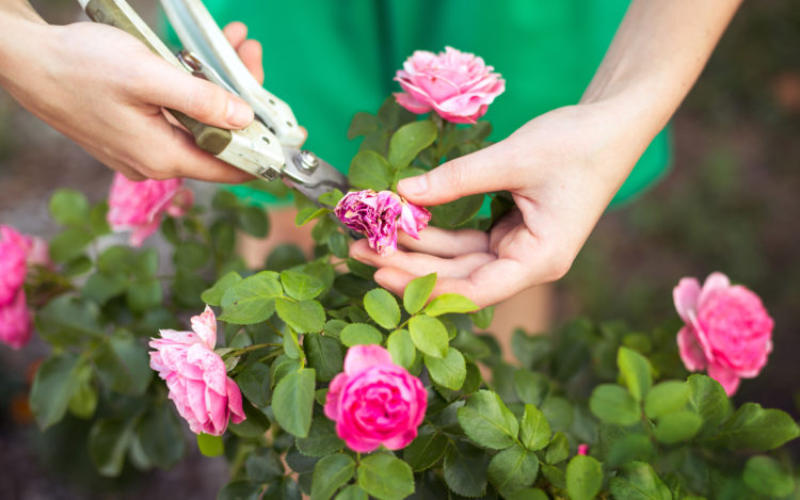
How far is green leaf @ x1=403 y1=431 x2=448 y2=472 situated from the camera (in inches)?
30.7

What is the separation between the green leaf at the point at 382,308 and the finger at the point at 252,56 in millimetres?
488

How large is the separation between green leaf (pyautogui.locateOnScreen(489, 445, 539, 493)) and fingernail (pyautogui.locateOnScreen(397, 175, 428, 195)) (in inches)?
13.2

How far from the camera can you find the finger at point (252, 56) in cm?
104

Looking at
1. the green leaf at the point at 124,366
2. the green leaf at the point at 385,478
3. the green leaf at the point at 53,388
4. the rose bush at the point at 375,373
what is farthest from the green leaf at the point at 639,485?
the green leaf at the point at 53,388

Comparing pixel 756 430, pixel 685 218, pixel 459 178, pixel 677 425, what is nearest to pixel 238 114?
pixel 459 178

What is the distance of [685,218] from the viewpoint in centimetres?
260

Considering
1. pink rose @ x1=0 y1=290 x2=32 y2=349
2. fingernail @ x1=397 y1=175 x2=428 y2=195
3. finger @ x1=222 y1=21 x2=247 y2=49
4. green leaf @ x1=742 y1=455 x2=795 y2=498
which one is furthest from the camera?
pink rose @ x1=0 y1=290 x2=32 y2=349

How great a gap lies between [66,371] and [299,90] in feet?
2.73

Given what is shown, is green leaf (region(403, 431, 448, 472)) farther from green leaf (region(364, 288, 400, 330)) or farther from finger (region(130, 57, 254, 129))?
finger (region(130, 57, 254, 129))

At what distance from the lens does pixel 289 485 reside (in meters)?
0.90

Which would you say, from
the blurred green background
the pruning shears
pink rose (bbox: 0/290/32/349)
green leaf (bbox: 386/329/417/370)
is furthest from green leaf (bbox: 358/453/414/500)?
the blurred green background

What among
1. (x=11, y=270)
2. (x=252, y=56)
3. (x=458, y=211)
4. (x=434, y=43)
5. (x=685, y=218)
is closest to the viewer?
(x=458, y=211)

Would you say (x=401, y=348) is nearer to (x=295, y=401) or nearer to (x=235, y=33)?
(x=295, y=401)

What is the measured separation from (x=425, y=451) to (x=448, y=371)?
0.42 feet
